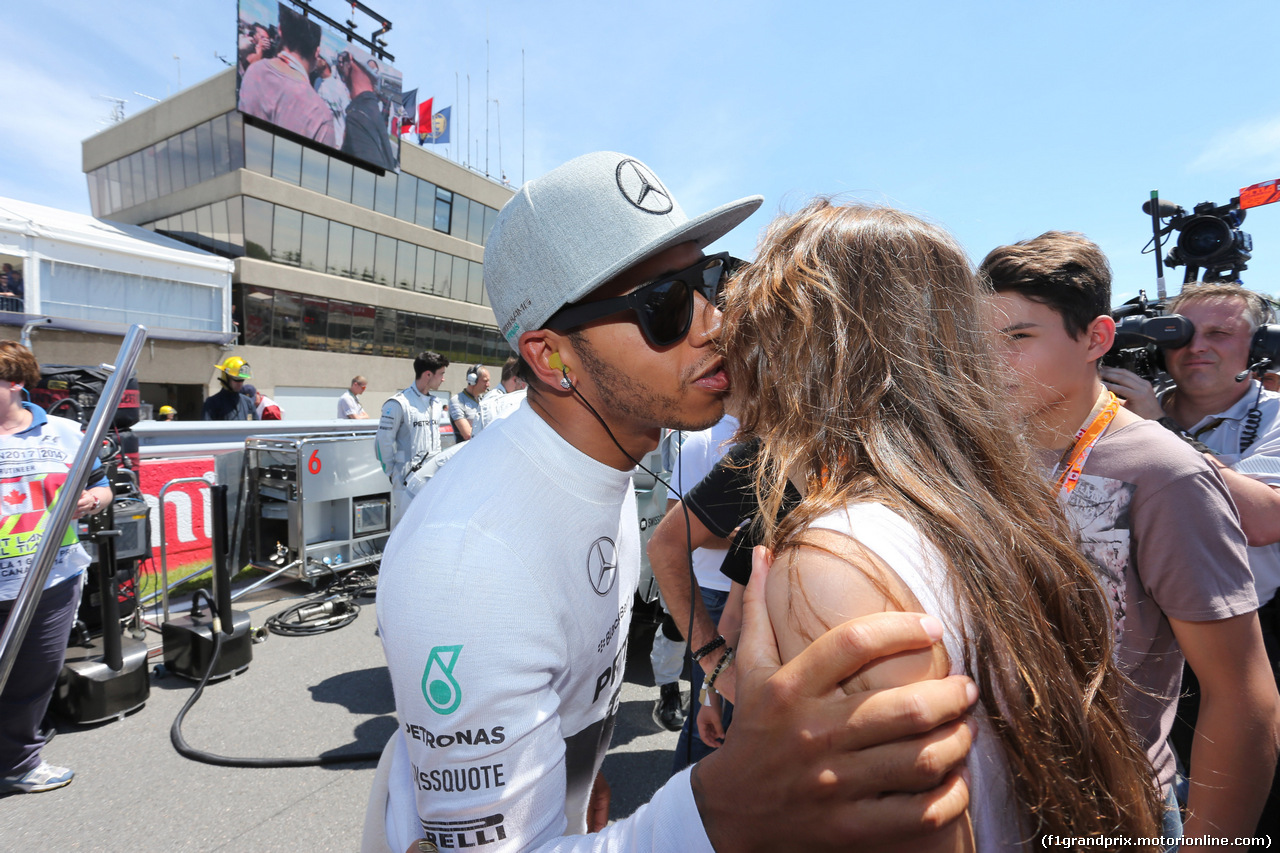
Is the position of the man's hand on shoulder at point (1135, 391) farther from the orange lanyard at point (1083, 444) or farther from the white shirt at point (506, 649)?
the white shirt at point (506, 649)

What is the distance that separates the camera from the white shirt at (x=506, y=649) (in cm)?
100

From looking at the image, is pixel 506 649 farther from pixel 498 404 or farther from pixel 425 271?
pixel 425 271

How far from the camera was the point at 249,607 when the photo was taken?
19.7 ft

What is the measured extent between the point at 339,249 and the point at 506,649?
34963mm

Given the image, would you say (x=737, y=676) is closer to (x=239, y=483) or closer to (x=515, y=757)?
(x=515, y=757)

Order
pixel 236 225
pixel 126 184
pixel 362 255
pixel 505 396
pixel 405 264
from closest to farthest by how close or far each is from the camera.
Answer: pixel 505 396
pixel 236 225
pixel 126 184
pixel 362 255
pixel 405 264

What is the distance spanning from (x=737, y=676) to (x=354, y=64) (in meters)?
41.7

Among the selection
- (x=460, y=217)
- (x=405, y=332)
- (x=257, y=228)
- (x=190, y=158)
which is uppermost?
(x=460, y=217)

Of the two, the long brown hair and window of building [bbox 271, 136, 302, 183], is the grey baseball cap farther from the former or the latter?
window of building [bbox 271, 136, 302, 183]

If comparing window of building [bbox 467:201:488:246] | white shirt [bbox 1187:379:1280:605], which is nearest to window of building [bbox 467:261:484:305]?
window of building [bbox 467:201:488:246]

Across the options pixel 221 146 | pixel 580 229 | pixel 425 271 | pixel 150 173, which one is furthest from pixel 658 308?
pixel 150 173

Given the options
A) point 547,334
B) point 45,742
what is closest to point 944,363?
point 547,334

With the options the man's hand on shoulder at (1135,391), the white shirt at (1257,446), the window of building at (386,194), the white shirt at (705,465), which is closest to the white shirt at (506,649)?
the white shirt at (705,465)

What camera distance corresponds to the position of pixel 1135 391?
2.21 metres
